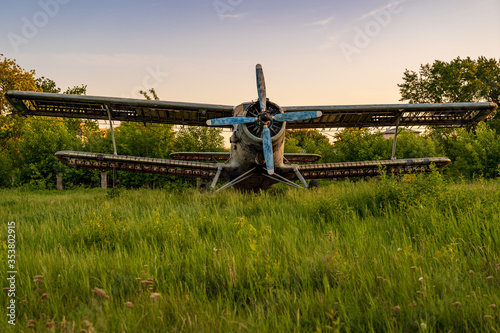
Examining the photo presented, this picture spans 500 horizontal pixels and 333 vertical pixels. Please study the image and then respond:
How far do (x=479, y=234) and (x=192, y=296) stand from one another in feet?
11.1

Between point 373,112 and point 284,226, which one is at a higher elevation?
point 373,112

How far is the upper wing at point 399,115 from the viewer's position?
11.7m

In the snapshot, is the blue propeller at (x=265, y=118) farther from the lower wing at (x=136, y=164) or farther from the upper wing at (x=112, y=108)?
the lower wing at (x=136, y=164)

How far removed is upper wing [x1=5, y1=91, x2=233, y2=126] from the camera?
35.9 feet

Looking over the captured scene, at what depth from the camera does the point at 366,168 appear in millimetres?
12555

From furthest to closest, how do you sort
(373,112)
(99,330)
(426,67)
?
(426,67), (373,112), (99,330)

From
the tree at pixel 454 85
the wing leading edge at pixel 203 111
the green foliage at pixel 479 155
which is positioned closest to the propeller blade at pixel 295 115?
the wing leading edge at pixel 203 111

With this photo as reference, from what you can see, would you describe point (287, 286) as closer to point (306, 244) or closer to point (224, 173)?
point (306, 244)

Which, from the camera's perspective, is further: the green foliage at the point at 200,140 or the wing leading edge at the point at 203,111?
the green foliage at the point at 200,140

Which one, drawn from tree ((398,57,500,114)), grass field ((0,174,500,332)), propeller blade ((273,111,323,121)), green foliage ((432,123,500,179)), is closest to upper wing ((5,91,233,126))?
propeller blade ((273,111,323,121))

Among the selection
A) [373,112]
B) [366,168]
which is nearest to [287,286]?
[366,168]

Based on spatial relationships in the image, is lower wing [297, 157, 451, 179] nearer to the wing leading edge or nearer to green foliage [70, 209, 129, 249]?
the wing leading edge

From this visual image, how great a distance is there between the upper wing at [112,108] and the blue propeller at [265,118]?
7.53 ft

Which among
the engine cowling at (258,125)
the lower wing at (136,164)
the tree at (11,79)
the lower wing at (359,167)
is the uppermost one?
the tree at (11,79)
